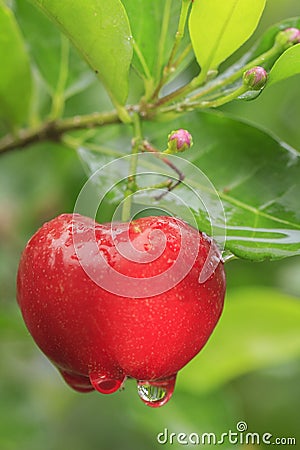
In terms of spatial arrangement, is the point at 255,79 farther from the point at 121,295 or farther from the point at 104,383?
the point at 104,383

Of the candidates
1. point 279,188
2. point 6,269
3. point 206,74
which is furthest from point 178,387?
point 206,74

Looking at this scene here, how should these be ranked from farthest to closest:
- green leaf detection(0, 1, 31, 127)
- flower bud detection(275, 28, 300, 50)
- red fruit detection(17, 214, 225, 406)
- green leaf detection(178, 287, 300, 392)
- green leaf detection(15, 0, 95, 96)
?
green leaf detection(178, 287, 300, 392), green leaf detection(15, 0, 95, 96), green leaf detection(0, 1, 31, 127), flower bud detection(275, 28, 300, 50), red fruit detection(17, 214, 225, 406)

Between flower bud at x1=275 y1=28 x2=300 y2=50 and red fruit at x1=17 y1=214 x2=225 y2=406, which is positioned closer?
red fruit at x1=17 y1=214 x2=225 y2=406

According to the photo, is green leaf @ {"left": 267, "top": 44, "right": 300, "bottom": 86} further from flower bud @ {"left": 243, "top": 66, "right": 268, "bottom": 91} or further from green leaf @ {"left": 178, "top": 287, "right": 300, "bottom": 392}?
green leaf @ {"left": 178, "top": 287, "right": 300, "bottom": 392}

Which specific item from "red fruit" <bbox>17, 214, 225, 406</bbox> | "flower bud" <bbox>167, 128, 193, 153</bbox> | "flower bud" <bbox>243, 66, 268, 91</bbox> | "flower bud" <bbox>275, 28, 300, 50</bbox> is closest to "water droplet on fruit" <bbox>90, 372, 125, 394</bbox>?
"red fruit" <bbox>17, 214, 225, 406</bbox>

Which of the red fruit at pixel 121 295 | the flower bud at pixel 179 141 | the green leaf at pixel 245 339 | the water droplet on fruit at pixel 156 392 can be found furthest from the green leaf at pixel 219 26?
the green leaf at pixel 245 339

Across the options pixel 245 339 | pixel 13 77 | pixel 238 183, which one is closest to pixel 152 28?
pixel 238 183

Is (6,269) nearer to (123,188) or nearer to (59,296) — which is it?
(123,188)
